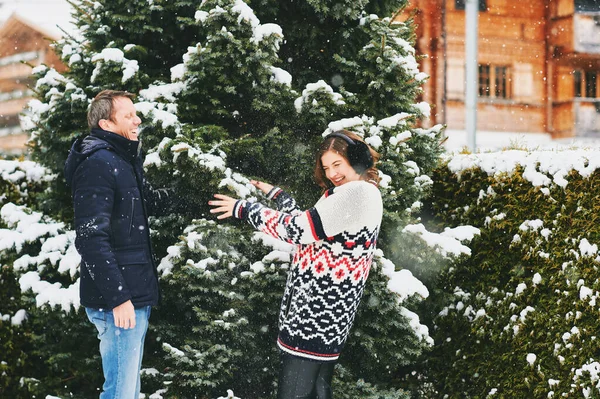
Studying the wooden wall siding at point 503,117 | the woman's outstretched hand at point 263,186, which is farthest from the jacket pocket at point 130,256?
the wooden wall siding at point 503,117

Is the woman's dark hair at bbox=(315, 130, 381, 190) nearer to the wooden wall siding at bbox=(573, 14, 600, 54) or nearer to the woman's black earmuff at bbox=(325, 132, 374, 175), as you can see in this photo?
the woman's black earmuff at bbox=(325, 132, 374, 175)

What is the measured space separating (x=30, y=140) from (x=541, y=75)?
849 inches

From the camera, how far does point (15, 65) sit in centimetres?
3603

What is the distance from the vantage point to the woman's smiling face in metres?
3.41

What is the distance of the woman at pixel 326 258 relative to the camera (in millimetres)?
3223

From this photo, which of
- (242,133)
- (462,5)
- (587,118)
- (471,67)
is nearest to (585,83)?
(587,118)

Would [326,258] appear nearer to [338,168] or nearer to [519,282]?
[338,168]

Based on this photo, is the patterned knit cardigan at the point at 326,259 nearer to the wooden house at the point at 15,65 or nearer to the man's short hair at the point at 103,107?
the man's short hair at the point at 103,107

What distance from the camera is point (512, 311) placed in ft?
16.0

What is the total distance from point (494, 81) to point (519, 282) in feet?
63.6

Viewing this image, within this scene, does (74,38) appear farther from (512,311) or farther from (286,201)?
(512,311)

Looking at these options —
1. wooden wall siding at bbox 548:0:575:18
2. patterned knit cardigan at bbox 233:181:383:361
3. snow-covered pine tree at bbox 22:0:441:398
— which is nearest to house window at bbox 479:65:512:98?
wooden wall siding at bbox 548:0:575:18

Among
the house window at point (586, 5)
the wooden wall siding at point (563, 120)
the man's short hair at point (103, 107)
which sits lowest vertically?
the wooden wall siding at point (563, 120)

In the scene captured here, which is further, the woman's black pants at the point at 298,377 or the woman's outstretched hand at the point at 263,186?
the woman's outstretched hand at the point at 263,186
